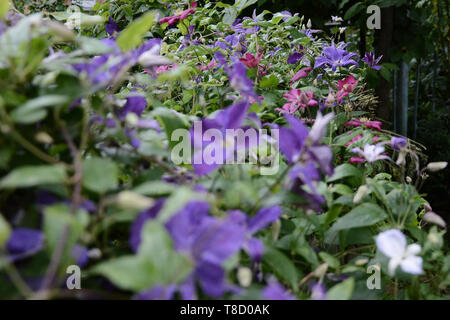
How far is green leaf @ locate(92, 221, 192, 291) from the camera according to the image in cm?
32

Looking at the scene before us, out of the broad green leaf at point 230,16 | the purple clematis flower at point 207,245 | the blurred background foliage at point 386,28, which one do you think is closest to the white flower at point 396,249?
the purple clematis flower at point 207,245

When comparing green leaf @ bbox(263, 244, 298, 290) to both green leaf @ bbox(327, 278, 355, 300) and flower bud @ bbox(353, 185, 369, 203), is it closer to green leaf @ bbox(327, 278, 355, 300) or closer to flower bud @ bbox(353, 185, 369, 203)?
green leaf @ bbox(327, 278, 355, 300)

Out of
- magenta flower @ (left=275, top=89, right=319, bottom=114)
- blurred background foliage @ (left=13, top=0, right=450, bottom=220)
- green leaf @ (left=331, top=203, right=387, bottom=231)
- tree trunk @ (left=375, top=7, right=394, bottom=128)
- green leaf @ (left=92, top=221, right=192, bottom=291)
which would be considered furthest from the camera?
tree trunk @ (left=375, top=7, right=394, bottom=128)

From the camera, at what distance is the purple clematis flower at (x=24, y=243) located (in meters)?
0.38

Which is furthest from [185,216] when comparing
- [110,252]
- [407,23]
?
[407,23]

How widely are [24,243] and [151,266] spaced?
0.12 m

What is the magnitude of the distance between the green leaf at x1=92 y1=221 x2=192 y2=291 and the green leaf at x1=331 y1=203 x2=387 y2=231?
36cm

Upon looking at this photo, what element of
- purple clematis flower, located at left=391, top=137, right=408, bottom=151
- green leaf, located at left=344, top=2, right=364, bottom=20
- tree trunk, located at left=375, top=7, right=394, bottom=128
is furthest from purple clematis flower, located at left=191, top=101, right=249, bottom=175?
tree trunk, located at left=375, top=7, right=394, bottom=128

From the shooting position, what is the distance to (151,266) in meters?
0.33

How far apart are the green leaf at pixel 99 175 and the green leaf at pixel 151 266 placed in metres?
0.07

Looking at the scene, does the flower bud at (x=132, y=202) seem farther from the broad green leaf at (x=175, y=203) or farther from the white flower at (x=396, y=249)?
the white flower at (x=396, y=249)
